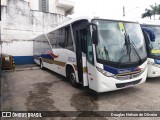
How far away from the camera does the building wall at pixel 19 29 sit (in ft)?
52.0

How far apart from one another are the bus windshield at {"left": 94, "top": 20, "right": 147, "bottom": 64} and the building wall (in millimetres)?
11761

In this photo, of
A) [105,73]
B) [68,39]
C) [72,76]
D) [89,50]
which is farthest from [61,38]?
[105,73]

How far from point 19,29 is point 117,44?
13314 mm

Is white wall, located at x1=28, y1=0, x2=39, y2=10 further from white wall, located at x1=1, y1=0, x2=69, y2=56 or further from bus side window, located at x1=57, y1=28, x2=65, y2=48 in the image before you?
bus side window, located at x1=57, y1=28, x2=65, y2=48

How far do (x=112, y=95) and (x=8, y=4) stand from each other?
14.3 meters

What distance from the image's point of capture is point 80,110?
5176 millimetres

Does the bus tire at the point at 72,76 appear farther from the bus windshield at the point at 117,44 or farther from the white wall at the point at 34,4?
the white wall at the point at 34,4

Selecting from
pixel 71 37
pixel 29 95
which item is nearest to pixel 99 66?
pixel 71 37

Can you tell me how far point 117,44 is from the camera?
19.3ft

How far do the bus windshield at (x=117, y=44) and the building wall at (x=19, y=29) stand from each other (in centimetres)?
1176

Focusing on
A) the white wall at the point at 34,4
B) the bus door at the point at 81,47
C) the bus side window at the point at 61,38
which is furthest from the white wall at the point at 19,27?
the bus door at the point at 81,47

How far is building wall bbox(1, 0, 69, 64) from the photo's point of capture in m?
15.8

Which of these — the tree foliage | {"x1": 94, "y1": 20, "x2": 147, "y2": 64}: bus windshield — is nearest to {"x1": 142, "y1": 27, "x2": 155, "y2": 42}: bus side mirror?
{"x1": 94, "y1": 20, "x2": 147, "y2": 64}: bus windshield

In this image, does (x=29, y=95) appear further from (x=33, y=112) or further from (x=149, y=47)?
(x=149, y=47)
